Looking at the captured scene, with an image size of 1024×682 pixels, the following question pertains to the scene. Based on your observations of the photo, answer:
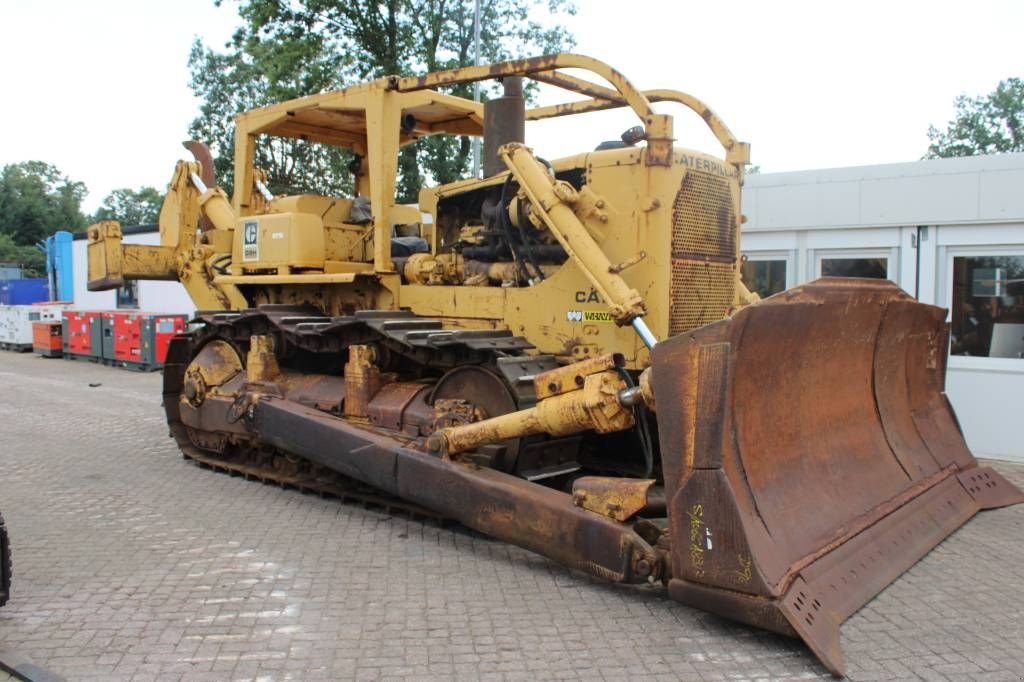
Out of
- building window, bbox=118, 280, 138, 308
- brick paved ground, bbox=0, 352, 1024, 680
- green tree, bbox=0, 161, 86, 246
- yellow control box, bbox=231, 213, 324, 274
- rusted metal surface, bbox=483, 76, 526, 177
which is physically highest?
green tree, bbox=0, 161, 86, 246

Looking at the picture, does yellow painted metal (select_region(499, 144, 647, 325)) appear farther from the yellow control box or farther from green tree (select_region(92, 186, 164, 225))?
green tree (select_region(92, 186, 164, 225))

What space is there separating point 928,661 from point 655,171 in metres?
3.24

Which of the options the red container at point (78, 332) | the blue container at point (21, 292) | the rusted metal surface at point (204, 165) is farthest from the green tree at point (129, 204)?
the rusted metal surface at point (204, 165)

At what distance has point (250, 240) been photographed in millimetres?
7855

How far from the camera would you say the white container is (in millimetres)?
21812

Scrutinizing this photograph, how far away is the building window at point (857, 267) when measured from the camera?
30.4 feet

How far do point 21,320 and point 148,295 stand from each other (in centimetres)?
315

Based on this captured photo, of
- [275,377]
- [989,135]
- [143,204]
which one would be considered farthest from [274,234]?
[143,204]

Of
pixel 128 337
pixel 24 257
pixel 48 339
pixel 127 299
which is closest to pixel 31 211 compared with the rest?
pixel 24 257

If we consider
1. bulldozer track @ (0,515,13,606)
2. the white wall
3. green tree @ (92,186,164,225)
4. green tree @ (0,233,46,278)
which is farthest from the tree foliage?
green tree @ (92,186,164,225)

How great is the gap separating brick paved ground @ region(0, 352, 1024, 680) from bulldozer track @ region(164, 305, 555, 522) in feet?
0.69

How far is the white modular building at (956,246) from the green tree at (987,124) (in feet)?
154

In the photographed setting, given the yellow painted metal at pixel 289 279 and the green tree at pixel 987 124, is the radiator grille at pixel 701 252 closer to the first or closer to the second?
the yellow painted metal at pixel 289 279

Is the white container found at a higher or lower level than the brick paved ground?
higher
